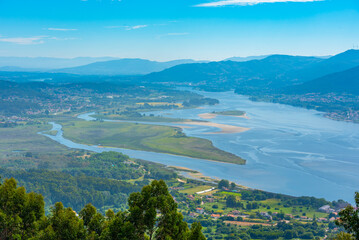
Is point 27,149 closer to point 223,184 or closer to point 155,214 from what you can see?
point 223,184

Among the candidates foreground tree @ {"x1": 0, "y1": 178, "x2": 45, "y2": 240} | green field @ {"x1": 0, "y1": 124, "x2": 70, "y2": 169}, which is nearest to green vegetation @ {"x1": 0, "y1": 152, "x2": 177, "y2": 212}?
green field @ {"x1": 0, "y1": 124, "x2": 70, "y2": 169}

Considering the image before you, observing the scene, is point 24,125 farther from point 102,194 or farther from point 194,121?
point 102,194

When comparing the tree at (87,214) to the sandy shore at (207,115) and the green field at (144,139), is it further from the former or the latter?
the sandy shore at (207,115)

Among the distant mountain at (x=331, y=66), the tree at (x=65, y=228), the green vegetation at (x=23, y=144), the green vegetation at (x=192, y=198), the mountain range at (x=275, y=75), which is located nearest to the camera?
the tree at (x=65, y=228)

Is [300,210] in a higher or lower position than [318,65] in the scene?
lower

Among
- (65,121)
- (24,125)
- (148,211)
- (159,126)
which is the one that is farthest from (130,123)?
(148,211)

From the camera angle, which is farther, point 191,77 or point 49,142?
point 191,77

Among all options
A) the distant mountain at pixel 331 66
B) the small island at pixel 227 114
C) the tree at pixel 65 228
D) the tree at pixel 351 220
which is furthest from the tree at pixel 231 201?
the distant mountain at pixel 331 66
